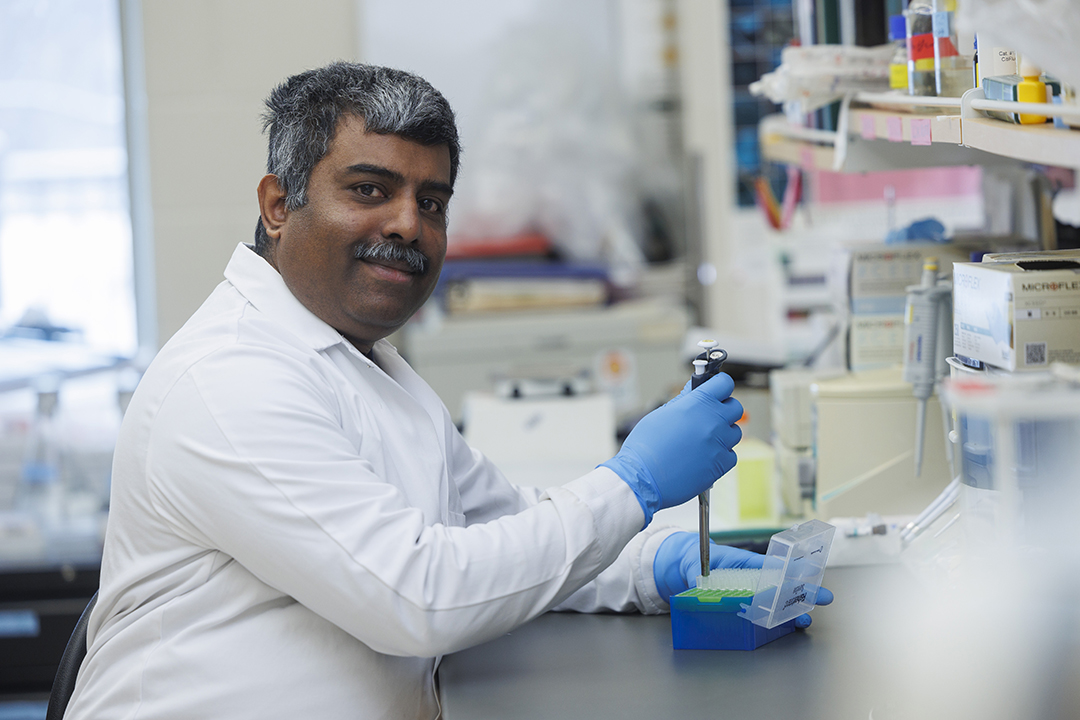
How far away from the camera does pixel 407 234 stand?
4.43 ft

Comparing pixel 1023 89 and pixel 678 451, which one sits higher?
pixel 1023 89

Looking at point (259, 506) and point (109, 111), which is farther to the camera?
point (109, 111)

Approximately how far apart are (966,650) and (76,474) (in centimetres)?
233

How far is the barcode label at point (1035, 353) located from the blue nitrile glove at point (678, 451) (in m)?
0.34

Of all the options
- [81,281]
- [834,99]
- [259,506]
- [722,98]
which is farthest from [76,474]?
[722,98]

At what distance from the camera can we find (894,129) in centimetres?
152

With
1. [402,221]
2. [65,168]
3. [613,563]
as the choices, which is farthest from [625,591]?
[65,168]

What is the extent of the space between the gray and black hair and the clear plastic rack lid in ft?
2.17

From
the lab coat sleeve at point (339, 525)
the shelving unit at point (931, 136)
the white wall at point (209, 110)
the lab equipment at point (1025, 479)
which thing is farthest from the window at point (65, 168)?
the lab equipment at point (1025, 479)

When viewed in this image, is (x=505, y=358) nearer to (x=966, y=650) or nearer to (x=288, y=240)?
(x=288, y=240)

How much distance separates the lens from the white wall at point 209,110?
11.2 ft

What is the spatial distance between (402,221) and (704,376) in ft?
1.39

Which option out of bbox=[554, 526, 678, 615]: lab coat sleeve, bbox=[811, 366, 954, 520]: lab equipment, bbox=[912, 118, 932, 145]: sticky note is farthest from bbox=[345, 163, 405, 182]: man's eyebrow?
bbox=[811, 366, 954, 520]: lab equipment

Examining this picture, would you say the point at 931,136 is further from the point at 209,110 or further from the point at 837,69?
the point at 209,110
